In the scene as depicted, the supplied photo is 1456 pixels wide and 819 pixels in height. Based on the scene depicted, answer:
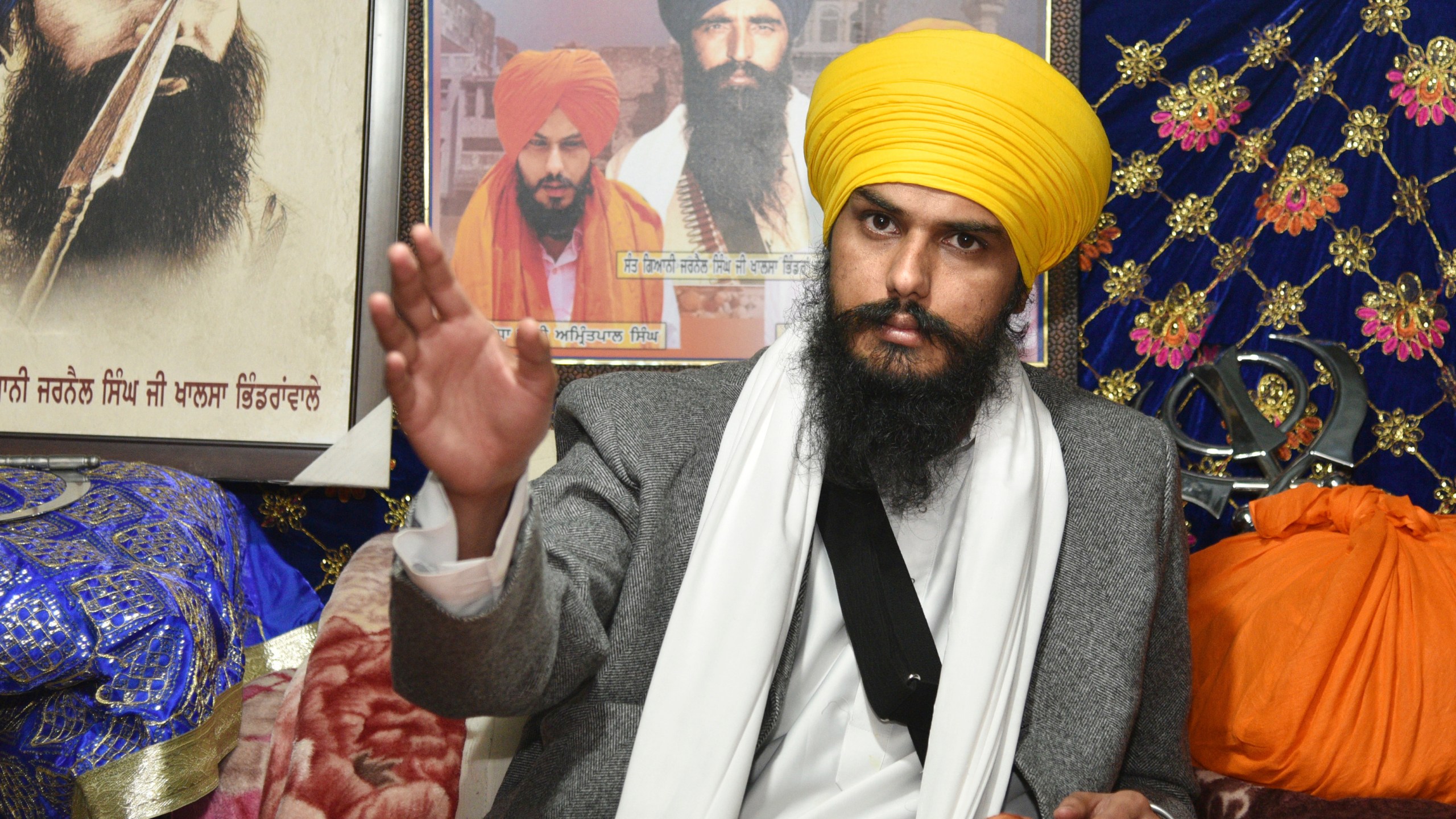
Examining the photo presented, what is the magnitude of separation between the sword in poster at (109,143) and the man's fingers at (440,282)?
1.93m

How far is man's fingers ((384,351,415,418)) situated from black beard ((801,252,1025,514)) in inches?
27.9

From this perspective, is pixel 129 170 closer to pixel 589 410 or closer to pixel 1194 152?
pixel 589 410

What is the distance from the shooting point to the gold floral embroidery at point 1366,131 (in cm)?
221

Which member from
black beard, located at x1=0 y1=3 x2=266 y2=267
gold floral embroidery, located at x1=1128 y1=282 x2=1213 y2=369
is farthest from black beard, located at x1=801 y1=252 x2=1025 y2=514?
black beard, located at x1=0 y1=3 x2=266 y2=267

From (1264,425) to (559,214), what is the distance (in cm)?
158

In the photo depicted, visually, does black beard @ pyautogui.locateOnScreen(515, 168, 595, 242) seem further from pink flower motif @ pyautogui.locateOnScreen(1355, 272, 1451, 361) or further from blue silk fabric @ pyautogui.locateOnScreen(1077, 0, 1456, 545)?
pink flower motif @ pyautogui.locateOnScreen(1355, 272, 1451, 361)

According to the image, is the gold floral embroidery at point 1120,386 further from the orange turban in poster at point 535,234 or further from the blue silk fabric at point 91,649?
the blue silk fabric at point 91,649

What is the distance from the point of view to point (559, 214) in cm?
232

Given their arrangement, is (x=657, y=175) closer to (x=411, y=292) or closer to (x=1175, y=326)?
(x=1175, y=326)

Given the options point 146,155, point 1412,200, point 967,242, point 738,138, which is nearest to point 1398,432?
point 1412,200

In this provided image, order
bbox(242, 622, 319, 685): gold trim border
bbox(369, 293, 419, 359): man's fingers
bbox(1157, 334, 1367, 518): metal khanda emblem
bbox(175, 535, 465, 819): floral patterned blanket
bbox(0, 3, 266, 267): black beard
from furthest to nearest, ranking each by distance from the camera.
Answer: bbox(0, 3, 266, 267): black beard, bbox(1157, 334, 1367, 518): metal khanda emblem, bbox(242, 622, 319, 685): gold trim border, bbox(175, 535, 465, 819): floral patterned blanket, bbox(369, 293, 419, 359): man's fingers

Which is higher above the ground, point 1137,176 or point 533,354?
point 1137,176

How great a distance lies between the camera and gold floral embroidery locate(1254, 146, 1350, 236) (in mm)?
2227

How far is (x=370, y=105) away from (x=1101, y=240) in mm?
1648
